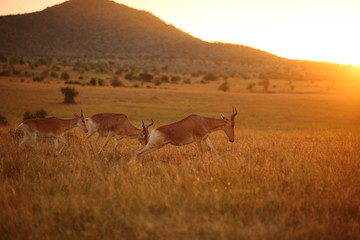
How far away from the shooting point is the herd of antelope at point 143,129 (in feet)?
30.7

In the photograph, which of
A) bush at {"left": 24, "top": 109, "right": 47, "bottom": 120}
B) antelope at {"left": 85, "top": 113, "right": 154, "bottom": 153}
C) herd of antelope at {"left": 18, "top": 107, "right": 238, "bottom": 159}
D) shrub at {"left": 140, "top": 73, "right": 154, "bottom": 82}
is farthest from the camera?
shrub at {"left": 140, "top": 73, "right": 154, "bottom": 82}

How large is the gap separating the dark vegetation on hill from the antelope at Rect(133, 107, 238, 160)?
65.6m

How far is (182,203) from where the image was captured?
5.38m

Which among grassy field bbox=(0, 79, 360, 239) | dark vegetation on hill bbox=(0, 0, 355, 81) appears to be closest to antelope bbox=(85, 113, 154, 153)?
grassy field bbox=(0, 79, 360, 239)

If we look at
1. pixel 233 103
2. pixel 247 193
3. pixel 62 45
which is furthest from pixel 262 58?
pixel 247 193

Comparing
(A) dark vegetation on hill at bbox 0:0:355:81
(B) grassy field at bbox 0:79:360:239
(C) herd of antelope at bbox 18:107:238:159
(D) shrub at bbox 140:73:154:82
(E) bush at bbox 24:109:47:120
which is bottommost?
(E) bush at bbox 24:109:47:120

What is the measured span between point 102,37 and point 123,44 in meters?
11.1

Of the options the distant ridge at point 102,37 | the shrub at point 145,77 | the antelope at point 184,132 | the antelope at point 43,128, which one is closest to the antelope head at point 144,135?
the antelope at point 184,132

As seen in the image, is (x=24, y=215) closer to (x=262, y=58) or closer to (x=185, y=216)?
(x=185, y=216)

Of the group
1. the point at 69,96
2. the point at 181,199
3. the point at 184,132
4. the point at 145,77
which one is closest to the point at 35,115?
the point at 69,96

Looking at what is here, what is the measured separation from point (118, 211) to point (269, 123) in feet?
72.1

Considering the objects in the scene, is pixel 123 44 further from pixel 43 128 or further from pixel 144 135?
pixel 144 135

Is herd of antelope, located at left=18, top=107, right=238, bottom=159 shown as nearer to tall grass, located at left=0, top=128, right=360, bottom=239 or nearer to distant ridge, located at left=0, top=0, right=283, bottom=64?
tall grass, located at left=0, top=128, right=360, bottom=239

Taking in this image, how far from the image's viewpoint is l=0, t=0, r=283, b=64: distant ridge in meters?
99.5
